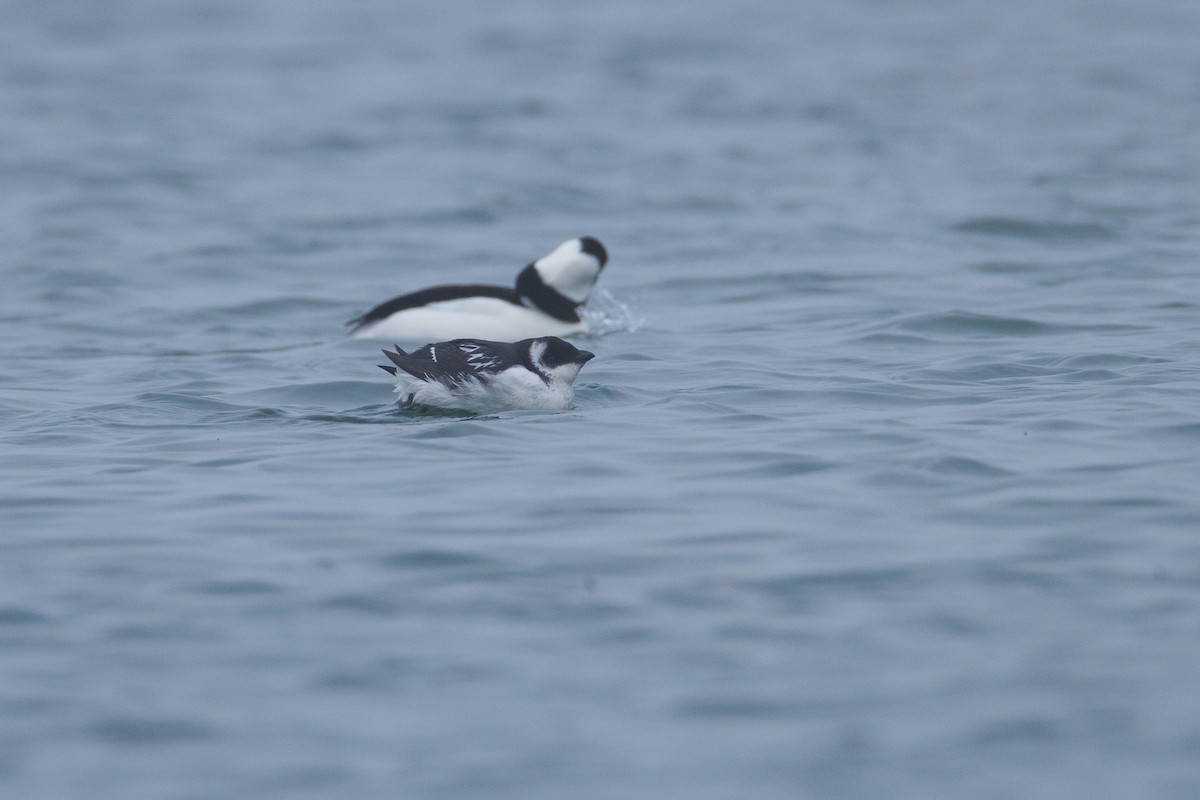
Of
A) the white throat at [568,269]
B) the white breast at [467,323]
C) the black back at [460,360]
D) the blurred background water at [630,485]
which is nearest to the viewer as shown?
the blurred background water at [630,485]

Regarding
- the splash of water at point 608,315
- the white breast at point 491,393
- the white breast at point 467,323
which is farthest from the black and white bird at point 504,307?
the white breast at point 491,393

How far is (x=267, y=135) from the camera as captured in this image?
2311cm

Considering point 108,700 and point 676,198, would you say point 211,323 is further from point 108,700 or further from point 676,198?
point 108,700

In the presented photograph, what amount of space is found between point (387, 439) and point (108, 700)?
11.8ft

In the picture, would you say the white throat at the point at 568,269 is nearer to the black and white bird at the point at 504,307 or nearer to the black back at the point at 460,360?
the black and white bird at the point at 504,307

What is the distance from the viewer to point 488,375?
927 cm

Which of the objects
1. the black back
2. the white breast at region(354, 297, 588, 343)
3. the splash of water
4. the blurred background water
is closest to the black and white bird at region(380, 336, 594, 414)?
the black back

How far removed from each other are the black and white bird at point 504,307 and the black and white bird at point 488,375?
8.51ft

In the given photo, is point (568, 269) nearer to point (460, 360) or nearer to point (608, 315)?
point (608, 315)

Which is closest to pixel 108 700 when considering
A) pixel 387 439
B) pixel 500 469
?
pixel 500 469

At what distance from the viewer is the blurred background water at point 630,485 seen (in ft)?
16.4

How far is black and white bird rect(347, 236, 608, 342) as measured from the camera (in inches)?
476

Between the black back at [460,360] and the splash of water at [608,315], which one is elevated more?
the black back at [460,360]

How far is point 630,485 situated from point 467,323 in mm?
4796
